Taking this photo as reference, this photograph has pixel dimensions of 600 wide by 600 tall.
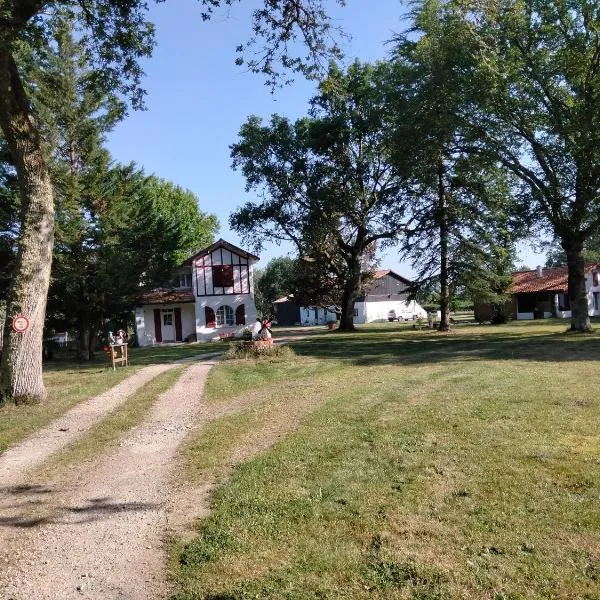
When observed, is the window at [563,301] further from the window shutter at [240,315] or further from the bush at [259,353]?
the bush at [259,353]

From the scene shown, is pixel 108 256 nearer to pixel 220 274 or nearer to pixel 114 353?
pixel 114 353

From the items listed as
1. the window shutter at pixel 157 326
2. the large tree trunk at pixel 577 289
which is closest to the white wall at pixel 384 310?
the window shutter at pixel 157 326

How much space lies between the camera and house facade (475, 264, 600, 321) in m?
50.3

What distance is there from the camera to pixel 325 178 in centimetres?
3697

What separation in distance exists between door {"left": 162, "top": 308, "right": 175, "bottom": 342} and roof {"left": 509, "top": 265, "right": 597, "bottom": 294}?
1124 inches

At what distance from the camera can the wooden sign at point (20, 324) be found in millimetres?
12000

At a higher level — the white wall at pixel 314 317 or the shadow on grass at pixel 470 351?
the white wall at pixel 314 317

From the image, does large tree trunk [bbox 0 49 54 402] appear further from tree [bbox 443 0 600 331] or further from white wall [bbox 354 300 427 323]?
white wall [bbox 354 300 427 323]

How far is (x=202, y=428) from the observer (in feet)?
30.5

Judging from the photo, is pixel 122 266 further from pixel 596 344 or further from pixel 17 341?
pixel 596 344

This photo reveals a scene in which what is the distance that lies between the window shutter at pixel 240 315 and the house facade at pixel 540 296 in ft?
74.9

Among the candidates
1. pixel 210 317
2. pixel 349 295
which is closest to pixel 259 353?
pixel 349 295

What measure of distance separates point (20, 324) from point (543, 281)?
49.5 m

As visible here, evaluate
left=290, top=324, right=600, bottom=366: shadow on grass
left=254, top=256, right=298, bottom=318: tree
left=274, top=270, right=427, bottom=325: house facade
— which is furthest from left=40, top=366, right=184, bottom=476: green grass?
left=254, top=256, right=298, bottom=318: tree
